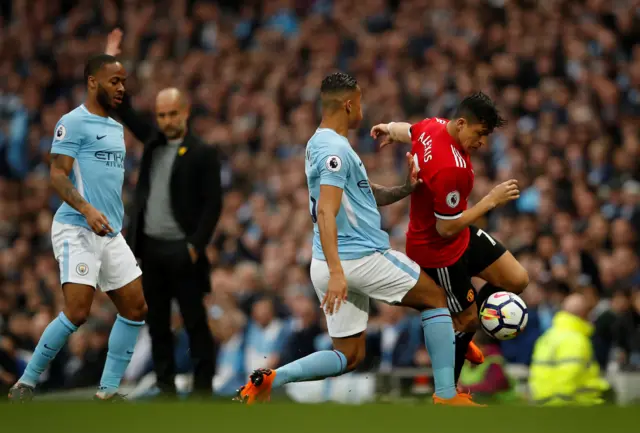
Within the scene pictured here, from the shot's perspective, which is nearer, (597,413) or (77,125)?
(597,413)

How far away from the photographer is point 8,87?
1833 centimetres

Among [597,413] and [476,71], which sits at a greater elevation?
[476,71]

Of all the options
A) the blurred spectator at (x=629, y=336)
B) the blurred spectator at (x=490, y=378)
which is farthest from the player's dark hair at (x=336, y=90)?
the blurred spectator at (x=629, y=336)

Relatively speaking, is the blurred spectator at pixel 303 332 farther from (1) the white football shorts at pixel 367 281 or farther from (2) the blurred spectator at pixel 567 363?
(1) the white football shorts at pixel 367 281

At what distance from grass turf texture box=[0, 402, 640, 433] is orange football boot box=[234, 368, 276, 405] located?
87 cm

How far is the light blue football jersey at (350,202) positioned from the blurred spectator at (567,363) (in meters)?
3.86

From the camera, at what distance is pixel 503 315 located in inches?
293

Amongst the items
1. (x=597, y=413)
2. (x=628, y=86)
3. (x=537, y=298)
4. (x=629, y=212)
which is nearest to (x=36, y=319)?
(x=537, y=298)

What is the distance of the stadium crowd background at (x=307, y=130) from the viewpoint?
1180 cm

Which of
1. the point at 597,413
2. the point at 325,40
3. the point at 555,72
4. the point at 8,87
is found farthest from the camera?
the point at 8,87

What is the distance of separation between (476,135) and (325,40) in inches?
398

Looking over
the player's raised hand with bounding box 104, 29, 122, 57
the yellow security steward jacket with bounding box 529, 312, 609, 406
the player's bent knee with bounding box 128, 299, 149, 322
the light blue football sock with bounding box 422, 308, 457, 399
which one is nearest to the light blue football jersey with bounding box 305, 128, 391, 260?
the light blue football sock with bounding box 422, 308, 457, 399

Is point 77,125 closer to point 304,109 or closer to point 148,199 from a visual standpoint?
point 148,199

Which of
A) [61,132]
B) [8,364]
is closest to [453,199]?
[61,132]
